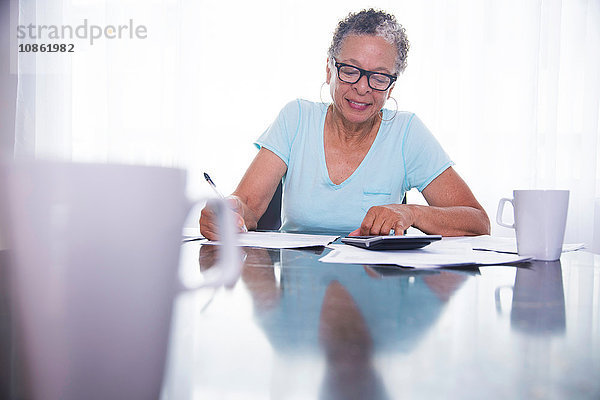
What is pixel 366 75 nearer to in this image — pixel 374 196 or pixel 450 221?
pixel 374 196

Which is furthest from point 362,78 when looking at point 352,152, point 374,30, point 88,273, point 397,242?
point 88,273

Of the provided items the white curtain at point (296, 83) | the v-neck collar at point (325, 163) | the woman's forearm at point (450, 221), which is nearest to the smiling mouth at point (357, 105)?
the v-neck collar at point (325, 163)

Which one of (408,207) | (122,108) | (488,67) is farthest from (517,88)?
(122,108)

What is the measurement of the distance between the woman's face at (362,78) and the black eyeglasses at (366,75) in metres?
0.01

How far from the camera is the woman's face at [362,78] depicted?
1392 millimetres

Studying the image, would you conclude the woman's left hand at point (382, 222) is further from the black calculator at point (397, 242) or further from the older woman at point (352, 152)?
the older woman at point (352, 152)

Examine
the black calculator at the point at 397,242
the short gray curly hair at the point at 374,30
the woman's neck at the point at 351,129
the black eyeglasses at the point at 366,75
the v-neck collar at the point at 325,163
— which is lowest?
the black calculator at the point at 397,242

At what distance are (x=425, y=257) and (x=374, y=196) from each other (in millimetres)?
776

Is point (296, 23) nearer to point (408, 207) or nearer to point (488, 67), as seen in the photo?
point (488, 67)

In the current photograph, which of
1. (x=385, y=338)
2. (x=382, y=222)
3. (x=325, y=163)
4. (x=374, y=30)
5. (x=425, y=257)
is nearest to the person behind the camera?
(x=385, y=338)

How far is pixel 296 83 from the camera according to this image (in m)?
2.96

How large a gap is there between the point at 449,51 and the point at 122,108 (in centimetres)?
214

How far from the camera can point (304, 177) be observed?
152 cm

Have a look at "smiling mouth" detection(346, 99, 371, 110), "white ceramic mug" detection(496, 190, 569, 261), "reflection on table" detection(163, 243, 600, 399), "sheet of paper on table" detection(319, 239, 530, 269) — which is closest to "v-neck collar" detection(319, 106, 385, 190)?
"smiling mouth" detection(346, 99, 371, 110)
